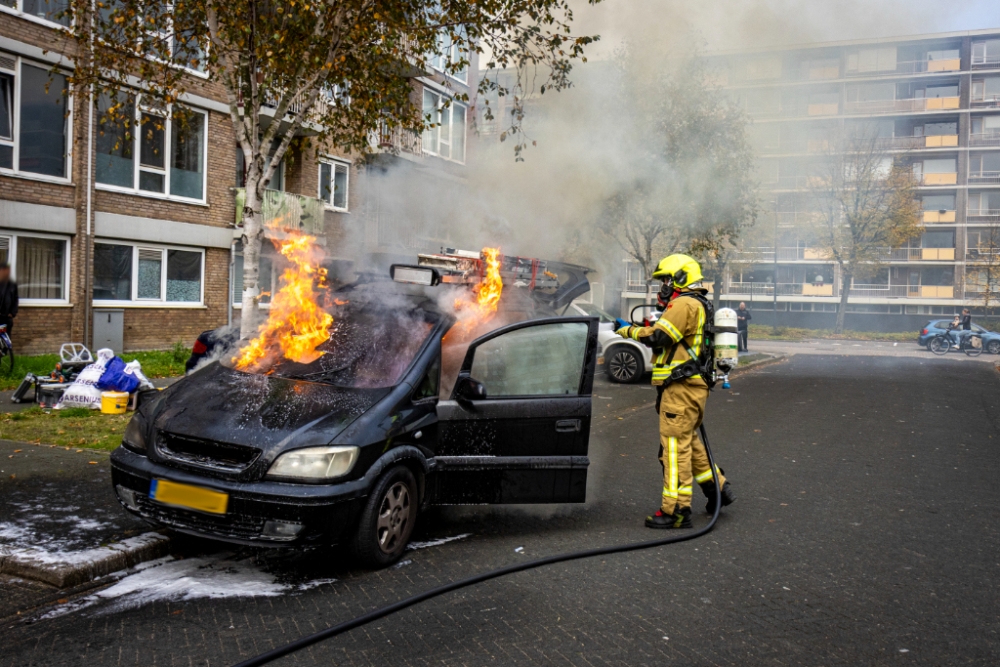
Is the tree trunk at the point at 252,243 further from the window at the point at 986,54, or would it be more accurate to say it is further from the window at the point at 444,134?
the window at the point at 986,54

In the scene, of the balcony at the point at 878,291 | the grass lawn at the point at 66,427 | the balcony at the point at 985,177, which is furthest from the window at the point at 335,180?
the balcony at the point at 985,177

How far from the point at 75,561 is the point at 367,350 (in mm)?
1932

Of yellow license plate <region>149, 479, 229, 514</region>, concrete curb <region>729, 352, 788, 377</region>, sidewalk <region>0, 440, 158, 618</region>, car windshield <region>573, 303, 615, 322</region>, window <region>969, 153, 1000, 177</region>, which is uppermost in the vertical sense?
window <region>969, 153, 1000, 177</region>

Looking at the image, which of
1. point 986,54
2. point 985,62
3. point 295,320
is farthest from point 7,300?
point 985,62

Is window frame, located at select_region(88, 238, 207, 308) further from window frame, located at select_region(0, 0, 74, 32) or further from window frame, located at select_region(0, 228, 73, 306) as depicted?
window frame, located at select_region(0, 0, 74, 32)

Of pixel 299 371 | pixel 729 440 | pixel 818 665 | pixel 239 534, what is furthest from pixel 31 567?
pixel 729 440

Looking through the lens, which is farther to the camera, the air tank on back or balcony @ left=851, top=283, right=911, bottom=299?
balcony @ left=851, top=283, right=911, bottom=299

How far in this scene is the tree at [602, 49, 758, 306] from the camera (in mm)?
15492

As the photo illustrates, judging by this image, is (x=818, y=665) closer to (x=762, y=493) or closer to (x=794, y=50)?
(x=762, y=493)

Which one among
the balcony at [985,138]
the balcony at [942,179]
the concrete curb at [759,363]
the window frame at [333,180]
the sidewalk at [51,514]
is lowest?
the sidewalk at [51,514]

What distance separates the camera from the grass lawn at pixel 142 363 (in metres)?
11.9

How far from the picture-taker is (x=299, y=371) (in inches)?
191

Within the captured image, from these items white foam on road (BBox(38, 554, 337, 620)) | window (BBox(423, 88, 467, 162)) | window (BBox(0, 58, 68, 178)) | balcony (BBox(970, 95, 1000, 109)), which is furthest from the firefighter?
balcony (BBox(970, 95, 1000, 109))

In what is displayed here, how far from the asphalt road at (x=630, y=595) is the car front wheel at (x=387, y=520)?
119 mm
